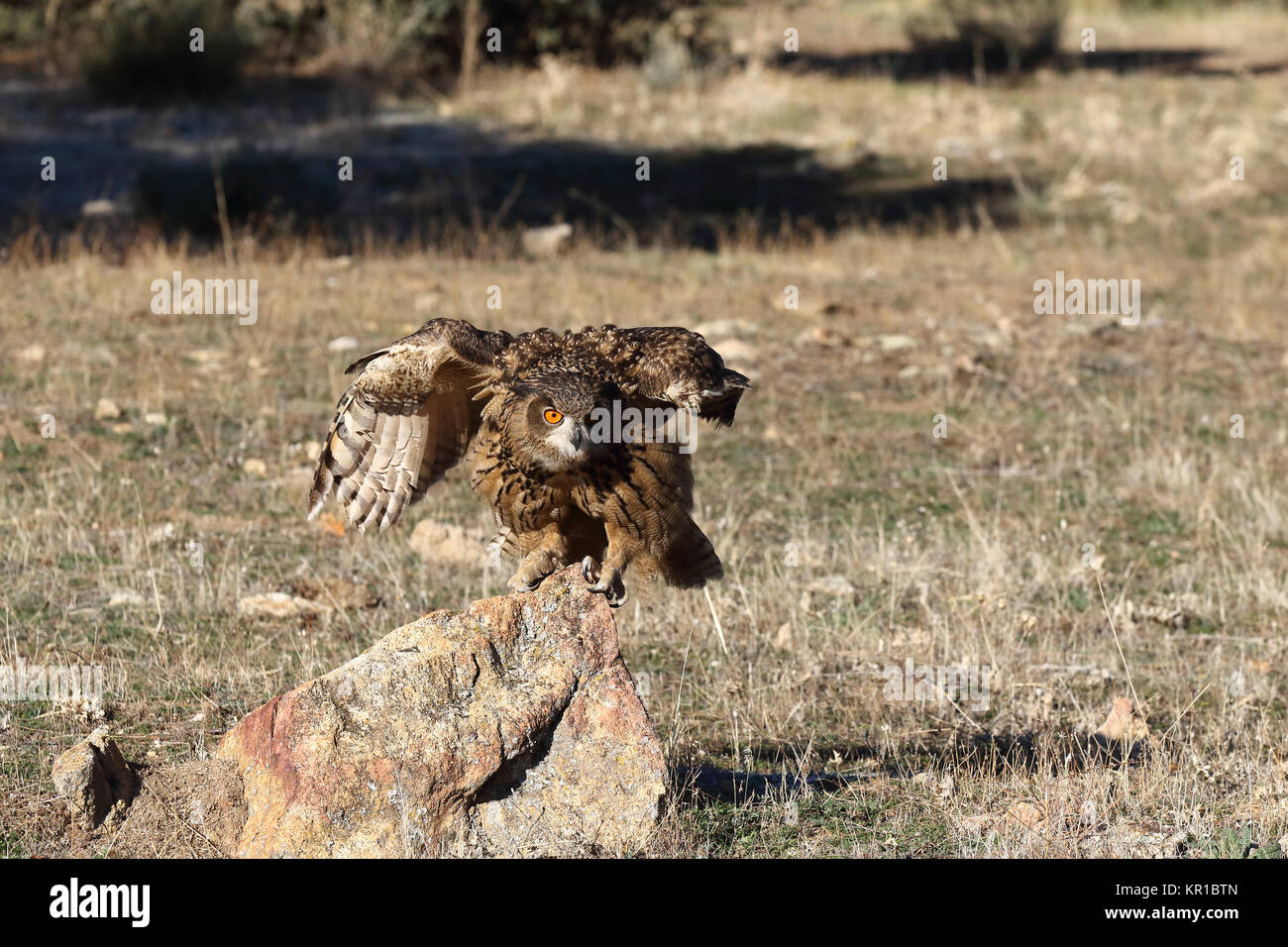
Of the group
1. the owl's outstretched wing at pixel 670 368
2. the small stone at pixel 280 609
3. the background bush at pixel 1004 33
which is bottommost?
the small stone at pixel 280 609

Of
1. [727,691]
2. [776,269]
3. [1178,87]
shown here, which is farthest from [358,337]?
[1178,87]

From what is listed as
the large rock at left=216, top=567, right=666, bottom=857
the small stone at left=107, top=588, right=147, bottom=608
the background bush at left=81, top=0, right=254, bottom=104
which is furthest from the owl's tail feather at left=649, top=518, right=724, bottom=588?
the background bush at left=81, top=0, right=254, bottom=104

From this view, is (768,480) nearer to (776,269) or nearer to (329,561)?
(329,561)

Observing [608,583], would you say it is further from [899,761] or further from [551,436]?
[899,761]

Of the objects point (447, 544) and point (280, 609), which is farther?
point (447, 544)

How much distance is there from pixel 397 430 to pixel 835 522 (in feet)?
14.0

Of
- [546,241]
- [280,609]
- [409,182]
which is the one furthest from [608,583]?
[409,182]

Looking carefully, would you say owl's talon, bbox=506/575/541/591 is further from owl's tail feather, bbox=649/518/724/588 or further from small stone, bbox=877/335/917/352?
small stone, bbox=877/335/917/352

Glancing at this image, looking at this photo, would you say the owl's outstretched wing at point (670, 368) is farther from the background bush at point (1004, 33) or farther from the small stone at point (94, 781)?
the background bush at point (1004, 33)

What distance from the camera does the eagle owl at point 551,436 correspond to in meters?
4.77

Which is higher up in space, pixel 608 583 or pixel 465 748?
pixel 608 583

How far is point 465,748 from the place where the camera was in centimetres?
429

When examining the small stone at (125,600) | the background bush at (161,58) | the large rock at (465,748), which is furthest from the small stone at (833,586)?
the background bush at (161,58)

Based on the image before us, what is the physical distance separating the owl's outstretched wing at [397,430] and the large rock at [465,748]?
2.68 ft
